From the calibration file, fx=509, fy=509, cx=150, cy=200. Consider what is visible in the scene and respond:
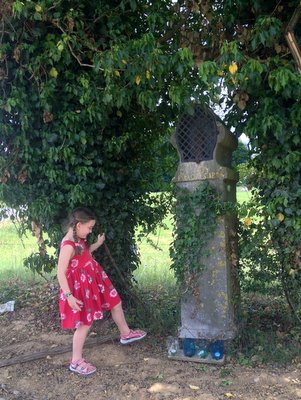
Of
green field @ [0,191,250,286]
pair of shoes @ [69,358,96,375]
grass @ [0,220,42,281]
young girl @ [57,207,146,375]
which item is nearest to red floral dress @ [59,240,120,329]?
young girl @ [57,207,146,375]

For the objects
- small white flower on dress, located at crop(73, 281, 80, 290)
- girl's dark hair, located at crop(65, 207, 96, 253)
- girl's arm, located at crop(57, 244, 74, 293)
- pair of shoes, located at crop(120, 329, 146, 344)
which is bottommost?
pair of shoes, located at crop(120, 329, 146, 344)

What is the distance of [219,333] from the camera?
4582mm

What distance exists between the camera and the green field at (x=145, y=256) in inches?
245

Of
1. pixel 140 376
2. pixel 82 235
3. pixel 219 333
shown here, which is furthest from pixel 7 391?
pixel 219 333

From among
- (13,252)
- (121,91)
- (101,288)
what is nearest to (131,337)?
(101,288)

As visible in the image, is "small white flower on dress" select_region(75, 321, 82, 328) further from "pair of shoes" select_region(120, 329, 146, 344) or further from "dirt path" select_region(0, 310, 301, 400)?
"pair of shoes" select_region(120, 329, 146, 344)

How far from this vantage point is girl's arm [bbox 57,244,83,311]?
4.22 metres

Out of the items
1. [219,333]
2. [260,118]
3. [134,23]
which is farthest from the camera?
[134,23]

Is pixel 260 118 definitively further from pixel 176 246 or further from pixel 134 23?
pixel 134 23

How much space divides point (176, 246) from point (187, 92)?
4.65 feet

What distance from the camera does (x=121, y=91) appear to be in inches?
179

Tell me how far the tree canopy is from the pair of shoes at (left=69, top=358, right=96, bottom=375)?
1287mm

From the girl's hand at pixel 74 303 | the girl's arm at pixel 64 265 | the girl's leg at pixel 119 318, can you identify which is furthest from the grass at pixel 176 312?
the girl's arm at pixel 64 265

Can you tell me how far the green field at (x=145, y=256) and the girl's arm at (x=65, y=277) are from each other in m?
1.64
